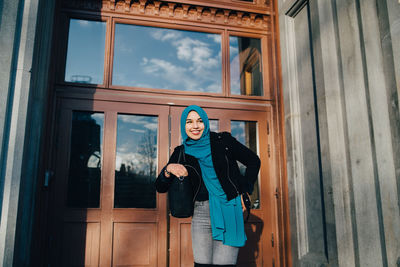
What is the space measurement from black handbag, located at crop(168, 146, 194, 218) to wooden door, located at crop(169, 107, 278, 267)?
4.88ft

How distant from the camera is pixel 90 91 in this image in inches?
148

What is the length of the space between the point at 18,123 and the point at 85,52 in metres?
1.49

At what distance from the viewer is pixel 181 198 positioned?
2.27 meters

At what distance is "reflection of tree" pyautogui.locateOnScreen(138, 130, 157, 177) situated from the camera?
381 cm

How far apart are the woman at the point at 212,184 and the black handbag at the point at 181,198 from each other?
61 mm

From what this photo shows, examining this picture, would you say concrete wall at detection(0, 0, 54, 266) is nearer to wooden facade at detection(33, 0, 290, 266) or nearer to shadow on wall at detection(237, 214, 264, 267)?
wooden facade at detection(33, 0, 290, 266)

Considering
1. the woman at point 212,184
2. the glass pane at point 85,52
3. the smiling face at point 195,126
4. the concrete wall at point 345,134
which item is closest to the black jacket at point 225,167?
the woman at point 212,184

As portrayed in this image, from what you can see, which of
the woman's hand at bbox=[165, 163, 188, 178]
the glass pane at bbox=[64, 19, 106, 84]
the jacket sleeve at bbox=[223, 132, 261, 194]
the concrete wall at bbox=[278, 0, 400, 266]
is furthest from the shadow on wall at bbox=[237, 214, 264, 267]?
the glass pane at bbox=[64, 19, 106, 84]

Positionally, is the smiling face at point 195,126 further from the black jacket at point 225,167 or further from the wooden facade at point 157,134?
the wooden facade at point 157,134

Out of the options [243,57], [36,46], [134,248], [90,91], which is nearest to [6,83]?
[36,46]

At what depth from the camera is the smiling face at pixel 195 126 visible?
2553mm

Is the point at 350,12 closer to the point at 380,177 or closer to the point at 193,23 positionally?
the point at 380,177

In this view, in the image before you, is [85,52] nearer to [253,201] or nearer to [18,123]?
[18,123]

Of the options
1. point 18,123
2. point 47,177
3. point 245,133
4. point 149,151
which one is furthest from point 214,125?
point 18,123
